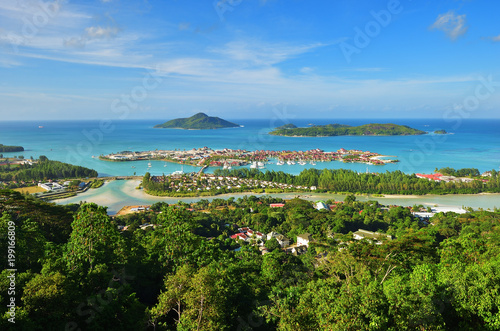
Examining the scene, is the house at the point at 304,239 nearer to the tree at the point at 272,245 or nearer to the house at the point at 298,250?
the house at the point at 298,250

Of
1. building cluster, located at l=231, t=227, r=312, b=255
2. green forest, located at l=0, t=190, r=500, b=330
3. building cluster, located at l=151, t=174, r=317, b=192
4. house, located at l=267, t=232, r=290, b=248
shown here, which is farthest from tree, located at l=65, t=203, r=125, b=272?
building cluster, located at l=151, t=174, r=317, b=192

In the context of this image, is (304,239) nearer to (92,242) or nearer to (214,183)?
(92,242)

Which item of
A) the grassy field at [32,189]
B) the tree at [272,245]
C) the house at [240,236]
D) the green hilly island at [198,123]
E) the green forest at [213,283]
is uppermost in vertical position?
the green hilly island at [198,123]

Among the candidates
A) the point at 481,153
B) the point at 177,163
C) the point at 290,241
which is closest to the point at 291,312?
the point at 290,241

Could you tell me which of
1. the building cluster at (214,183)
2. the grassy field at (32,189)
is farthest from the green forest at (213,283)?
the grassy field at (32,189)

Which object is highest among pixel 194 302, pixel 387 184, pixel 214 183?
pixel 194 302

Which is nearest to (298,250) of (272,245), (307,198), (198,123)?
(272,245)

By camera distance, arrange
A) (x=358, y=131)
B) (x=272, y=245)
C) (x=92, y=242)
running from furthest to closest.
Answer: (x=358, y=131), (x=272, y=245), (x=92, y=242)
